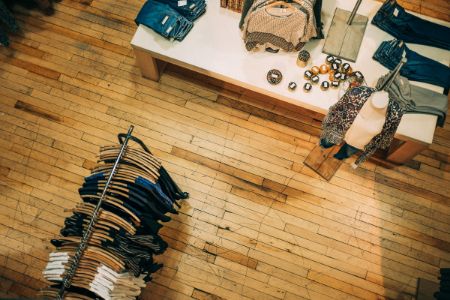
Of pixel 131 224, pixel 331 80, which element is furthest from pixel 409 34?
pixel 131 224

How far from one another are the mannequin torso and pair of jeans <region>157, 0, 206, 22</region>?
193 centimetres

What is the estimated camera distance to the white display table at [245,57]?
3496mm

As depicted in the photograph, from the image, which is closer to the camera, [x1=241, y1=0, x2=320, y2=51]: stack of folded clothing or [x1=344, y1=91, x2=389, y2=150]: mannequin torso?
[x1=344, y1=91, x2=389, y2=150]: mannequin torso

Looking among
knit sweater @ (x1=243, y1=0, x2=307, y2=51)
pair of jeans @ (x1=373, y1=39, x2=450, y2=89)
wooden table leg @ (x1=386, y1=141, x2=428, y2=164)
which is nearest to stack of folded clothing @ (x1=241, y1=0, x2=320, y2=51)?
knit sweater @ (x1=243, y1=0, x2=307, y2=51)

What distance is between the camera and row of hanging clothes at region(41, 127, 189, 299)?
8.09 ft

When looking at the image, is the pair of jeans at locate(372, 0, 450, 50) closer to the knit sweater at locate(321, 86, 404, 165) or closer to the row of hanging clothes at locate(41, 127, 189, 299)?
the knit sweater at locate(321, 86, 404, 165)

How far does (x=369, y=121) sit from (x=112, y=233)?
206cm

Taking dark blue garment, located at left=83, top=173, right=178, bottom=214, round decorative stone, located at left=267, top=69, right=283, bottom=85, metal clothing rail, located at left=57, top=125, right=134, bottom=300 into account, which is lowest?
metal clothing rail, located at left=57, top=125, right=134, bottom=300

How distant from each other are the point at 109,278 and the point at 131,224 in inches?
15.3

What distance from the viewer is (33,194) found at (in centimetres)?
372

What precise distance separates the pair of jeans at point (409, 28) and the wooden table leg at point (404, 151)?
107cm

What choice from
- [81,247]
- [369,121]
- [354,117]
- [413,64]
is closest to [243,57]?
[354,117]

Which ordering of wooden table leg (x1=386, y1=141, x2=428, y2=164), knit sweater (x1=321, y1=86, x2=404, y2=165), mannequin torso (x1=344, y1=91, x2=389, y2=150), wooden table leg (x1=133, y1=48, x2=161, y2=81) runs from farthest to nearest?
wooden table leg (x1=133, y1=48, x2=161, y2=81) → wooden table leg (x1=386, y1=141, x2=428, y2=164) → knit sweater (x1=321, y1=86, x2=404, y2=165) → mannequin torso (x1=344, y1=91, x2=389, y2=150)

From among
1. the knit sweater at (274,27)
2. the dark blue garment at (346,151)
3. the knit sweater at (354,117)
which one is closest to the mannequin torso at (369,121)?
the knit sweater at (354,117)
